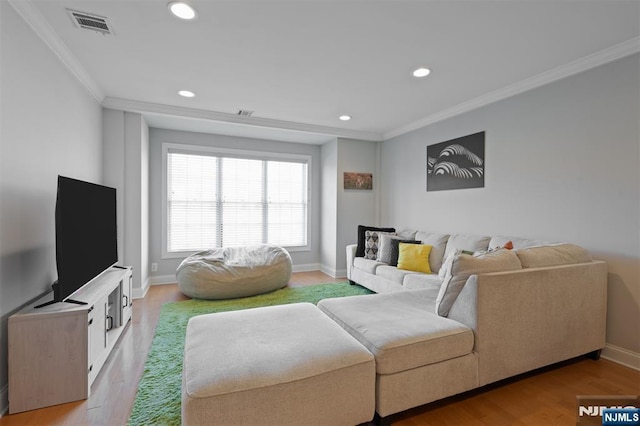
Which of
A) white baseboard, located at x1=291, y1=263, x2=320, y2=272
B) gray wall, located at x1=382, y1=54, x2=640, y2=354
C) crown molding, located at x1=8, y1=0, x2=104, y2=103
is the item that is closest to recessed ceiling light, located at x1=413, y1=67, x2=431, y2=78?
gray wall, located at x1=382, y1=54, x2=640, y2=354

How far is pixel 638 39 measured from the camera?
224 cm

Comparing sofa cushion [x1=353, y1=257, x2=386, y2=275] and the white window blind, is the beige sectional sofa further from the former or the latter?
the white window blind

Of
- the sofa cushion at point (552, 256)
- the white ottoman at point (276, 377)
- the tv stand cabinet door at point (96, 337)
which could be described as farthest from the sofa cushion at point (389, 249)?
the tv stand cabinet door at point (96, 337)

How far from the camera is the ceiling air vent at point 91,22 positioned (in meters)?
2.04

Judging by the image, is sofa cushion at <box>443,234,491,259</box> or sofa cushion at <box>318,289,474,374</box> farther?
sofa cushion at <box>443,234,491,259</box>

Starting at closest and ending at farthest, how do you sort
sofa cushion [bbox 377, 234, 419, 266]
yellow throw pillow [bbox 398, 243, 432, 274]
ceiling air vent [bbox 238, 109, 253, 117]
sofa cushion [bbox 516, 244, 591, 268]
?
sofa cushion [bbox 516, 244, 591, 268] < yellow throw pillow [bbox 398, 243, 432, 274] < sofa cushion [bbox 377, 234, 419, 266] < ceiling air vent [bbox 238, 109, 253, 117]

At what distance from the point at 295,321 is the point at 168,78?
2732 millimetres

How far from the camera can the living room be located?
Result: 1.96 metres

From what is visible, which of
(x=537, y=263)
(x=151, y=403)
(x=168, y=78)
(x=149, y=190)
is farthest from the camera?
(x=149, y=190)

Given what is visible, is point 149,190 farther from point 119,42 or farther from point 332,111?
point 332,111

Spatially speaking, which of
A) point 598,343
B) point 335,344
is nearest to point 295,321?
point 335,344

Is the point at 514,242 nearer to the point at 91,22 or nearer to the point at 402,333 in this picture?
the point at 402,333

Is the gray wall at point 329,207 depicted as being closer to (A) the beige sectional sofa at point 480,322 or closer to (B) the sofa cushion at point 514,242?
(B) the sofa cushion at point 514,242

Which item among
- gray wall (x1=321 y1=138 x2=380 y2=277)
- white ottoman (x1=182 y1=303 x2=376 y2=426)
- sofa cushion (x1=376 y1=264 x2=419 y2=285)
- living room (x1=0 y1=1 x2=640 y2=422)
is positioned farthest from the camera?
gray wall (x1=321 y1=138 x2=380 y2=277)
